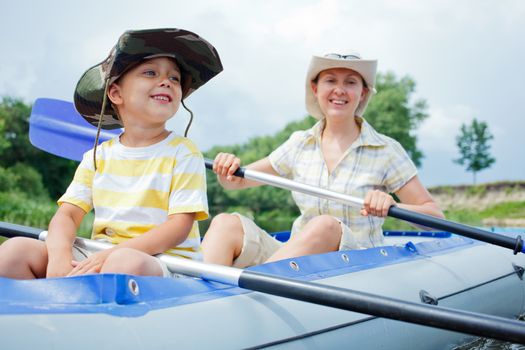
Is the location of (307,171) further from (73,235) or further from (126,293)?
(126,293)

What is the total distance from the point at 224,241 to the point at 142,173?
23.1 inches

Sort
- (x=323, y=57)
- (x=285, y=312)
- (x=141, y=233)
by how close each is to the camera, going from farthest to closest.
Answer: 1. (x=323, y=57)
2. (x=141, y=233)
3. (x=285, y=312)

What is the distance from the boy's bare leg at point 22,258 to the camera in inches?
71.9

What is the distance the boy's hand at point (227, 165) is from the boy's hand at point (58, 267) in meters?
1.14

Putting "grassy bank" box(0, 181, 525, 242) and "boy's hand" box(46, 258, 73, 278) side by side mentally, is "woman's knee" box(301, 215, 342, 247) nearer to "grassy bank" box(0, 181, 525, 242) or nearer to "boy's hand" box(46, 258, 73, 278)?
"boy's hand" box(46, 258, 73, 278)

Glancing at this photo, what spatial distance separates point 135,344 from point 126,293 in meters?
0.16

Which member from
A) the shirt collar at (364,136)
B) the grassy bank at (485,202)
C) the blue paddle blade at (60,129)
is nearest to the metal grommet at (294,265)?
the shirt collar at (364,136)

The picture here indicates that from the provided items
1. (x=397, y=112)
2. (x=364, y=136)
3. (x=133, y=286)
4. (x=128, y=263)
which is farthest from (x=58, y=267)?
(x=397, y=112)

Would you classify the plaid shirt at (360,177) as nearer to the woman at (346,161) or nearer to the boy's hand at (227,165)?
the woman at (346,161)

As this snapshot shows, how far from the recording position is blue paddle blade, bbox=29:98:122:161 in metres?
3.32

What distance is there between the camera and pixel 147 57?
6.93 feet

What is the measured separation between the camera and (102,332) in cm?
141

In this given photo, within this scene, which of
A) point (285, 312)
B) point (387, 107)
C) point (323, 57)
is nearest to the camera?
point (285, 312)

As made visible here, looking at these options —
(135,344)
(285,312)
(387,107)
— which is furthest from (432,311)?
(387,107)
